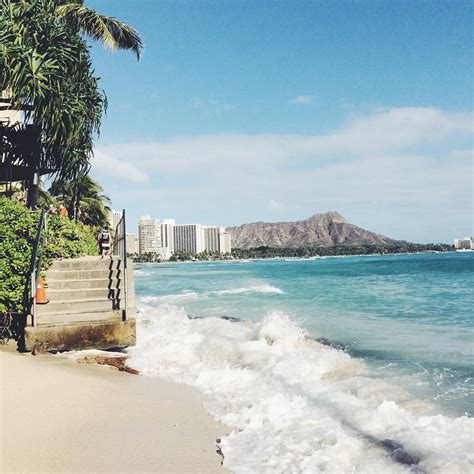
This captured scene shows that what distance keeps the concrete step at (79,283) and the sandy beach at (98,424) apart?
1905 mm

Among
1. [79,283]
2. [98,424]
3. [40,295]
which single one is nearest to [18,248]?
[40,295]

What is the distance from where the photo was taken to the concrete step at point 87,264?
8.21 m

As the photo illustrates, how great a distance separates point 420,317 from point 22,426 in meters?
13.3

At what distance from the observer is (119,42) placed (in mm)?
15797

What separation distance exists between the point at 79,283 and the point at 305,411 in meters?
4.78

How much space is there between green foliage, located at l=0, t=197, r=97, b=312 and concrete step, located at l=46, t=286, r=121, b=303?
50 cm

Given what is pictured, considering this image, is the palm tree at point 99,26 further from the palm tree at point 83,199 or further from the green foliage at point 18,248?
the palm tree at point 83,199

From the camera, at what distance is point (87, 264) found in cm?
831

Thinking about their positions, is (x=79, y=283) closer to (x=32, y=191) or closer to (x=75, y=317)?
(x=75, y=317)

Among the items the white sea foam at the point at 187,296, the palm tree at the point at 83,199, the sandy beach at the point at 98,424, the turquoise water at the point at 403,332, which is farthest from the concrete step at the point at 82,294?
the palm tree at the point at 83,199

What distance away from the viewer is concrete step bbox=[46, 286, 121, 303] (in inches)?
304

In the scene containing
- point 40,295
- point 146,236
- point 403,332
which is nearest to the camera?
point 40,295

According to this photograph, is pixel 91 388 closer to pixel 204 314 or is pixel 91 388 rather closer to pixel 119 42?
pixel 204 314

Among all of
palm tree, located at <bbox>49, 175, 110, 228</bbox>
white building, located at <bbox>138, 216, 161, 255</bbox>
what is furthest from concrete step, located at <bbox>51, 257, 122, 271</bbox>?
white building, located at <bbox>138, 216, 161, 255</bbox>
